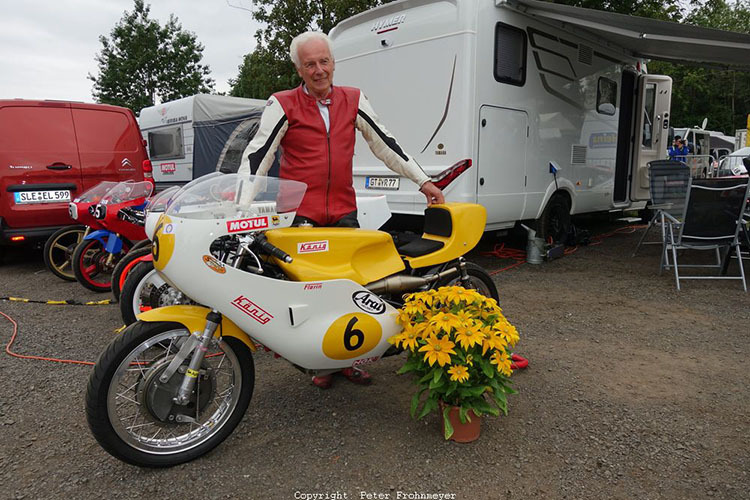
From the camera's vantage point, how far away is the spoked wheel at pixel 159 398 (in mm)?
1938

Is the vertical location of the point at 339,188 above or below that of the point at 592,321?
above

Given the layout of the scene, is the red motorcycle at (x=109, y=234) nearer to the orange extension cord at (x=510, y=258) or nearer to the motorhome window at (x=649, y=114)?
the orange extension cord at (x=510, y=258)

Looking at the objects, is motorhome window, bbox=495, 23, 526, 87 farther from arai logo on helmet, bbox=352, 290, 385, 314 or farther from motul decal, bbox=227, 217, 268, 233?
motul decal, bbox=227, 217, 268, 233

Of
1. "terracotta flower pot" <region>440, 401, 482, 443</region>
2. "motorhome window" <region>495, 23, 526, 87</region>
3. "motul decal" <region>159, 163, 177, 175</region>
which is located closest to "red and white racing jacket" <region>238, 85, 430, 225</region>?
"terracotta flower pot" <region>440, 401, 482, 443</region>

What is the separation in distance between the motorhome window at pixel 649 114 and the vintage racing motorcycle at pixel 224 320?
7.36m

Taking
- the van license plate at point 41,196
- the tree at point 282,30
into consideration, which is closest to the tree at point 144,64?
the tree at point 282,30

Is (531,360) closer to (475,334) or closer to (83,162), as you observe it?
(475,334)

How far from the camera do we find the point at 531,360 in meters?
3.25

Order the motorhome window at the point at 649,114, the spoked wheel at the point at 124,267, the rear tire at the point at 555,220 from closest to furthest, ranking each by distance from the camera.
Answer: the spoked wheel at the point at 124,267
the rear tire at the point at 555,220
the motorhome window at the point at 649,114

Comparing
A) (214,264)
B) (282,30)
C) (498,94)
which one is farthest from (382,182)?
(282,30)

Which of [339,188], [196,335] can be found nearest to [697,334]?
[339,188]

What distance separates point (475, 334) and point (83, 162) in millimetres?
5644

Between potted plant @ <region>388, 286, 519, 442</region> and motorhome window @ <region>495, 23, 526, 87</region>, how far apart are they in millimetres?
3770

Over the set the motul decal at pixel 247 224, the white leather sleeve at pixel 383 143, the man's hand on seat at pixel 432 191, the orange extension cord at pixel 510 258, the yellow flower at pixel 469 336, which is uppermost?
the white leather sleeve at pixel 383 143
